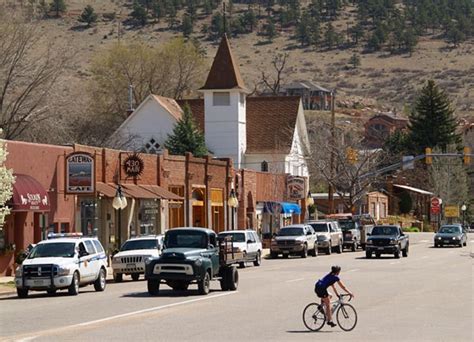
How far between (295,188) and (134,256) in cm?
4383

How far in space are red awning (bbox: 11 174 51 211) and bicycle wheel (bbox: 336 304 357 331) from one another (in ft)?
71.5

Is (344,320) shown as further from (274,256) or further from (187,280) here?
(274,256)

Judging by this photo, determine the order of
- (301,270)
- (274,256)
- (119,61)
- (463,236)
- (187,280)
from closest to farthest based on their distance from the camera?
(187,280) < (301,270) < (274,256) < (463,236) < (119,61)

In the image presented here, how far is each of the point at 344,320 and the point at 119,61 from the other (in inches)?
3404

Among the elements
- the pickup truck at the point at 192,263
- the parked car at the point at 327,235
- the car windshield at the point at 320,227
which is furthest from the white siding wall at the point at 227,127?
the pickup truck at the point at 192,263

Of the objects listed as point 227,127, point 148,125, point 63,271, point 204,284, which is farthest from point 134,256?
point 148,125

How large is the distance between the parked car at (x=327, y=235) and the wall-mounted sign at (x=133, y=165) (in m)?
12.5

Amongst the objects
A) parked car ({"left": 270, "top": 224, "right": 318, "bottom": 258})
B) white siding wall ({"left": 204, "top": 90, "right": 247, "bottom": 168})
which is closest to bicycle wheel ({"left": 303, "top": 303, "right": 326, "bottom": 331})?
parked car ({"left": 270, "top": 224, "right": 318, "bottom": 258})

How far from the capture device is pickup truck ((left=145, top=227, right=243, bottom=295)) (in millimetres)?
30906

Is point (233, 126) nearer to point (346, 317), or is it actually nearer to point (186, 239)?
point (186, 239)

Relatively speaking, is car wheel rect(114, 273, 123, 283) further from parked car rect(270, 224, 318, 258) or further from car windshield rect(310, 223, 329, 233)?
car windshield rect(310, 223, 329, 233)

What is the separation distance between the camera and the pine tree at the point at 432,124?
425ft

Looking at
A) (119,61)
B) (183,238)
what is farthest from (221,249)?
(119,61)

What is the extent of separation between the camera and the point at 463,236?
250ft
